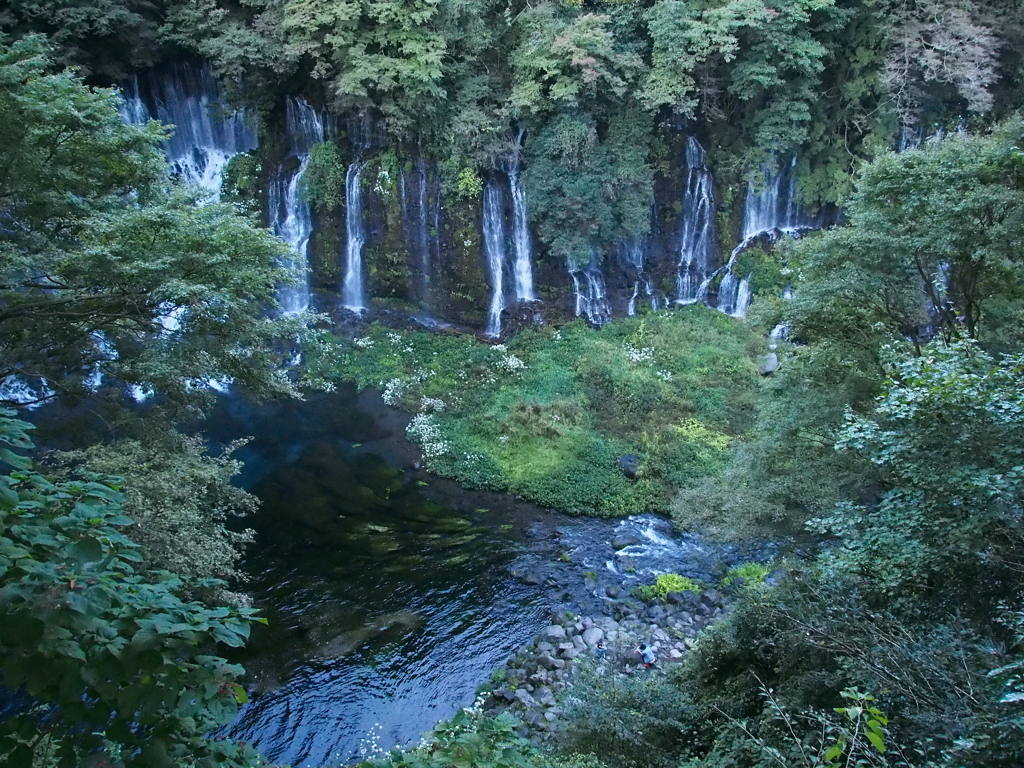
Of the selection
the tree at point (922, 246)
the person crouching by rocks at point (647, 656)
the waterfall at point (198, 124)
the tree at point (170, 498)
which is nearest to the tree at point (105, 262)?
the tree at point (170, 498)

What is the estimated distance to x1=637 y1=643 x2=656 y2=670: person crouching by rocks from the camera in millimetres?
9953

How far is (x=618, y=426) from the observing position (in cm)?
1775

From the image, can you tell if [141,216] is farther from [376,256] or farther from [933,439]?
[376,256]

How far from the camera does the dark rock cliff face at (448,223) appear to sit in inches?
842

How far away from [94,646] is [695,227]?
887 inches

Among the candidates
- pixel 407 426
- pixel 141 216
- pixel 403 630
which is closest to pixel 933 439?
pixel 403 630

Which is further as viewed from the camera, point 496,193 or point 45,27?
point 496,193

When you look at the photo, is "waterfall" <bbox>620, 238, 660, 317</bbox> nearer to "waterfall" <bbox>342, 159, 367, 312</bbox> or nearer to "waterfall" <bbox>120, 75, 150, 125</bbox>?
"waterfall" <bbox>342, 159, 367, 312</bbox>

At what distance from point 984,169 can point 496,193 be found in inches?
575

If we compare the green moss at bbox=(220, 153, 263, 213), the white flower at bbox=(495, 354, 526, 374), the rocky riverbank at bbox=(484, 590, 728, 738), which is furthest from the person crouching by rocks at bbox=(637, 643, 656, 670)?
the green moss at bbox=(220, 153, 263, 213)

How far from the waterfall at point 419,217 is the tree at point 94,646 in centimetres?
1944

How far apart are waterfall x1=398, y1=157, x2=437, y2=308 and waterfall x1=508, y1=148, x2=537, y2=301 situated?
2.75m

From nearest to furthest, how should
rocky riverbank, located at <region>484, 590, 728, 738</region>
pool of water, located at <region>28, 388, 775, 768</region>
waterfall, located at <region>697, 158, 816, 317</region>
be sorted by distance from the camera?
rocky riverbank, located at <region>484, 590, 728, 738</region>
pool of water, located at <region>28, 388, 775, 768</region>
waterfall, located at <region>697, 158, 816, 317</region>

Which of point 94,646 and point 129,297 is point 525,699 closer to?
point 94,646
